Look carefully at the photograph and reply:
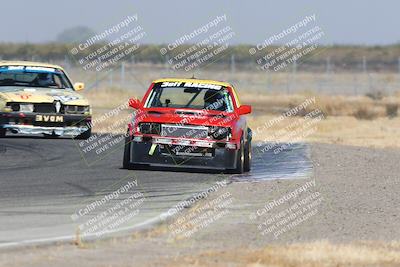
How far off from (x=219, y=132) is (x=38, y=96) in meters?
5.83

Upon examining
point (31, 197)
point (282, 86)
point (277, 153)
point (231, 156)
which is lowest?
point (282, 86)

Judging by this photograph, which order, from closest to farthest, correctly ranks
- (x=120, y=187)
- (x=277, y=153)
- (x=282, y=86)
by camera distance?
(x=120, y=187) → (x=277, y=153) → (x=282, y=86)

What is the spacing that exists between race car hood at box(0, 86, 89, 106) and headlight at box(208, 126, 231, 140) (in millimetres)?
5563

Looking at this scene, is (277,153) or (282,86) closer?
(277,153)

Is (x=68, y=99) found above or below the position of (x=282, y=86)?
above

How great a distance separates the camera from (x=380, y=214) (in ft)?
41.1

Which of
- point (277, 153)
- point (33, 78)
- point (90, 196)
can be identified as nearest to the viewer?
point (90, 196)

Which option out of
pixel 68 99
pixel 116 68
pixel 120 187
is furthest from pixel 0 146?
pixel 116 68

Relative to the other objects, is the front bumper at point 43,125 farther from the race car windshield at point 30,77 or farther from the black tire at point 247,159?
the black tire at point 247,159

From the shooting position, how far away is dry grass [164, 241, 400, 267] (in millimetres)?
8977

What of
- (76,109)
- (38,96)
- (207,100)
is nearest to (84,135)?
(76,109)

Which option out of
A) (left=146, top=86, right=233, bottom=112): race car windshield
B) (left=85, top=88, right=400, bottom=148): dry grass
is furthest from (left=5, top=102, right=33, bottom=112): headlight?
(left=85, top=88, right=400, bottom=148): dry grass

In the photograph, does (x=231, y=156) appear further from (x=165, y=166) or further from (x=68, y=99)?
(x=68, y=99)

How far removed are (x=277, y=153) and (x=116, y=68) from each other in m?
62.6
